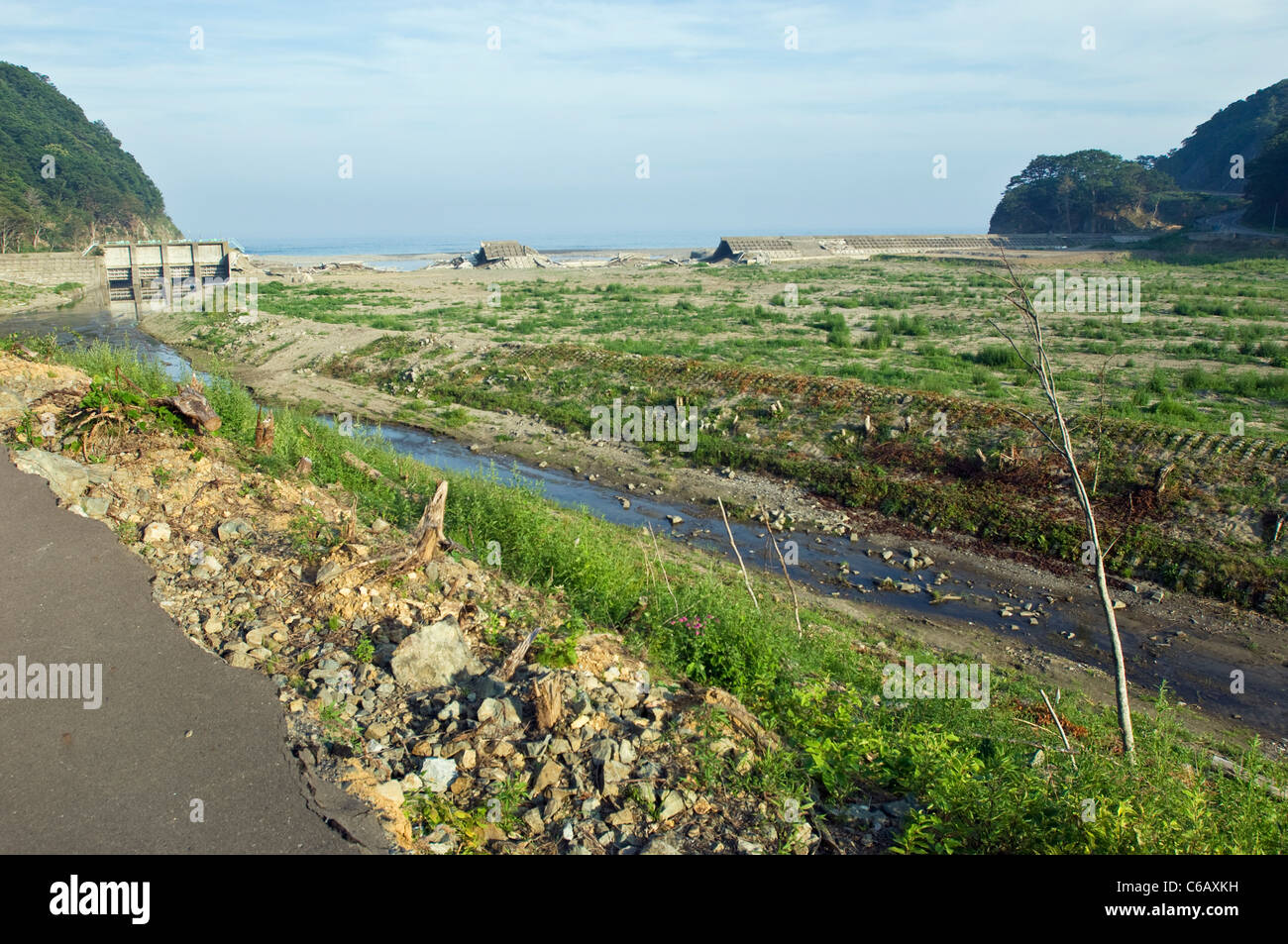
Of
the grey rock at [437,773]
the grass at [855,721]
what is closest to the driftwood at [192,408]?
the grass at [855,721]

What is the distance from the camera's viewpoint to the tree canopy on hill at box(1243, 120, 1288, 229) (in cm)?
5644

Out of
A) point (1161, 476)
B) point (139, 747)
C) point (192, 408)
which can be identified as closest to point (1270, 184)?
point (1161, 476)

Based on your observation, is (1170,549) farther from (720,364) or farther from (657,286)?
(657,286)

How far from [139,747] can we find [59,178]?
3958 inches

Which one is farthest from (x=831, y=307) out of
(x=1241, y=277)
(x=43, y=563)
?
(x=43, y=563)

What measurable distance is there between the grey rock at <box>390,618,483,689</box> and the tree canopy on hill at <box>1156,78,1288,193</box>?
319 ft

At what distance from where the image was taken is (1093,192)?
3036 inches

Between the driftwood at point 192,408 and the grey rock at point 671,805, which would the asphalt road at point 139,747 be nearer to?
the grey rock at point 671,805

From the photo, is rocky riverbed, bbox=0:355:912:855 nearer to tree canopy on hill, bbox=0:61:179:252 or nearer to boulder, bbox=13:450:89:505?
boulder, bbox=13:450:89:505

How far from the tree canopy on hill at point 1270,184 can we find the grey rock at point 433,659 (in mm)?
68918

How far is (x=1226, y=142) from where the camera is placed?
301 feet

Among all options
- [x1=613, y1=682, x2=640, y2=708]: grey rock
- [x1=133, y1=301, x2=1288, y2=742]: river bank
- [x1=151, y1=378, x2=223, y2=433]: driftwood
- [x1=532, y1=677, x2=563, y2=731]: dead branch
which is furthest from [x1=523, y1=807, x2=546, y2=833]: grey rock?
[x1=133, y1=301, x2=1288, y2=742]: river bank

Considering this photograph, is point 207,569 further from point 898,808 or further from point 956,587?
point 956,587
